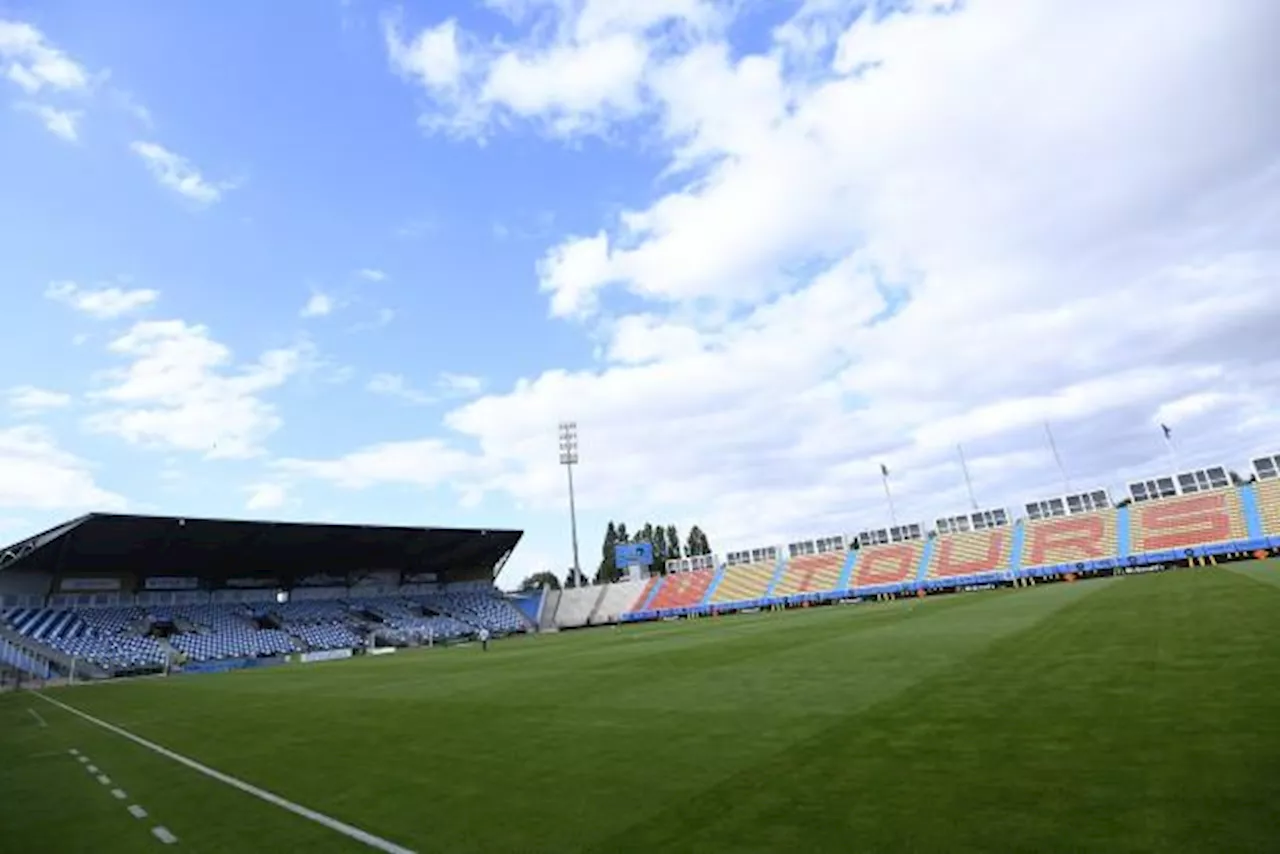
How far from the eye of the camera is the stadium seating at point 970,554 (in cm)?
6125

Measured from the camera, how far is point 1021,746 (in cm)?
705

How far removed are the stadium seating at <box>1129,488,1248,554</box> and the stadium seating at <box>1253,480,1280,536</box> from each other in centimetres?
122

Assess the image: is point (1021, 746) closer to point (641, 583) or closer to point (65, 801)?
point (65, 801)

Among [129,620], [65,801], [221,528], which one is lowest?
[65,801]

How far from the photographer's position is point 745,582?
3034 inches

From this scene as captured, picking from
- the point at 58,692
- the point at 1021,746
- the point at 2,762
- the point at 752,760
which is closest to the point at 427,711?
the point at 2,762

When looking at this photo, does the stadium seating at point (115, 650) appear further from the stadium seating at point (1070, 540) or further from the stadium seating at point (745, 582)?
the stadium seating at point (1070, 540)

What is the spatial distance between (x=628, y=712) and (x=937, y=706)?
531 cm

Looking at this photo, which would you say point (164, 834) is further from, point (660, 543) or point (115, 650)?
point (660, 543)

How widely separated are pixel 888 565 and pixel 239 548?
201 feet

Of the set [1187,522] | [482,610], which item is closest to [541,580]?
[482,610]

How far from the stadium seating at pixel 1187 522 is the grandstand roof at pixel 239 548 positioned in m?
59.4

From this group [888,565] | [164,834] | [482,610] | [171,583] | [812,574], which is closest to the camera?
[164,834]

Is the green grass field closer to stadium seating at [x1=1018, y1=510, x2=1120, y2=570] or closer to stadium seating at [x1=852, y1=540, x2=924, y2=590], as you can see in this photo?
stadium seating at [x1=1018, y1=510, x2=1120, y2=570]
